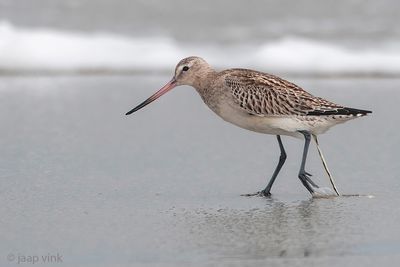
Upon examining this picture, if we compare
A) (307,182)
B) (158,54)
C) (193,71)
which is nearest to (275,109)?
(307,182)

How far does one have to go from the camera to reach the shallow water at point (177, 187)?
220 inches

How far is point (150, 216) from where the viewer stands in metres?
6.46

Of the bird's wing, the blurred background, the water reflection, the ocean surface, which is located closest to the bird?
the bird's wing

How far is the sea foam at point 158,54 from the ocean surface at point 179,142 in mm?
29

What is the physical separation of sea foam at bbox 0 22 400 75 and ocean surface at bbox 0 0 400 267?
29mm

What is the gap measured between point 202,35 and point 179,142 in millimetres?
6550

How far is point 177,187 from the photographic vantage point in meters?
7.31

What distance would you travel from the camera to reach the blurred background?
13812 mm

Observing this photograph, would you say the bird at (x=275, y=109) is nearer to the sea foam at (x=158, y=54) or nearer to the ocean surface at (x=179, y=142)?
the ocean surface at (x=179, y=142)

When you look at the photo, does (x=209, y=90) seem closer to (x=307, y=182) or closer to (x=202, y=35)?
(x=307, y=182)

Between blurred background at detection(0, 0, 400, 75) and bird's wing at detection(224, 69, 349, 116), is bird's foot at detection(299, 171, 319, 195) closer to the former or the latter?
bird's wing at detection(224, 69, 349, 116)

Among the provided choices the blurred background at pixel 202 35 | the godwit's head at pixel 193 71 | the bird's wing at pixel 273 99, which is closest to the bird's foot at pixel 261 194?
the bird's wing at pixel 273 99

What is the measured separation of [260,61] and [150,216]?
7781mm

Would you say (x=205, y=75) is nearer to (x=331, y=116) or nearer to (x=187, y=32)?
(x=331, y=116)
